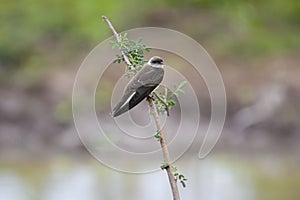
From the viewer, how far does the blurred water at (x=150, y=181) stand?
32.2 feet

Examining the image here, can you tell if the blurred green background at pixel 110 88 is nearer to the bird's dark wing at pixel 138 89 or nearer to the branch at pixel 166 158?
the bird's dark wing at pixel 138 89

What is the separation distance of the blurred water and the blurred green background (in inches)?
0.5

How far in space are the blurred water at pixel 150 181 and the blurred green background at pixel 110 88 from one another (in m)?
0.01

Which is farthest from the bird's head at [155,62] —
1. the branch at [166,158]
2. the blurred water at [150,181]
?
the blurred water at [150,181]

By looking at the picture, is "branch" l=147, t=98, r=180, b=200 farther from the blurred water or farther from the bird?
the blurred water

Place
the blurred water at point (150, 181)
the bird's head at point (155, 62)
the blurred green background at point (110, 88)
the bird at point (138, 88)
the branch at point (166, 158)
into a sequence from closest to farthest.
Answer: the branch at point (166, 158), the bird at point (138, 88), the bird's head at point (155, 62), the blurred water at point (150, 181), the blurred green background at point (110, 88)

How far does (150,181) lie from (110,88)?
11.6ft

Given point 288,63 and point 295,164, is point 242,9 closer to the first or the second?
point 288,63

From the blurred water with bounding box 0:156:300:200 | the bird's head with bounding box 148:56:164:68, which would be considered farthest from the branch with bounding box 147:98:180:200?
the blurred water with bounding box 0:156:300:200

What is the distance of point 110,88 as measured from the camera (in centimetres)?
1388

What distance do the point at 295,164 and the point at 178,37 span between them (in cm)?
350

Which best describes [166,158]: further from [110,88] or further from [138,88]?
[110,88]

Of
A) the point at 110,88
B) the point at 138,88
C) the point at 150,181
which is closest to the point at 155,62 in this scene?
the point at 138,88

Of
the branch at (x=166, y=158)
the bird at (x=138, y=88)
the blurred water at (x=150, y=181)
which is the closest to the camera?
the branch at (x=166, y=158)
